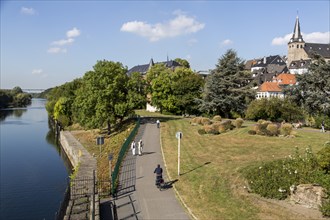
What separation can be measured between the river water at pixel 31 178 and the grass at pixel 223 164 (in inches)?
414

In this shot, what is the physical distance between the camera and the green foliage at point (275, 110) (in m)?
39.8

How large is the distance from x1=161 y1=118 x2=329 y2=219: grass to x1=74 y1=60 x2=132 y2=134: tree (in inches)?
339

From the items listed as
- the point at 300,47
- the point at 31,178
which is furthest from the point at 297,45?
the point at 31,178

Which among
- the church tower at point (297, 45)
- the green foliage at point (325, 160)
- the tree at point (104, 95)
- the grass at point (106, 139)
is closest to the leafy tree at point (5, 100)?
the grass at point (106, 139)

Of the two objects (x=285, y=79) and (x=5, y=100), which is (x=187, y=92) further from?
(x=5, y=100)

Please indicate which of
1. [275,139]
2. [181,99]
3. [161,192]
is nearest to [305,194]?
[161,192]

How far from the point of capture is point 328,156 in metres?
15.3

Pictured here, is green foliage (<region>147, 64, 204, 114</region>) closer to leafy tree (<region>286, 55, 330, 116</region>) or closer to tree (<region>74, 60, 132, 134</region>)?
A: tree (<region>74, 60, 132, 134</region>)

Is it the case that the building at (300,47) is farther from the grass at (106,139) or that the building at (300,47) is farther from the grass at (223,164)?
the grass at (223,164)

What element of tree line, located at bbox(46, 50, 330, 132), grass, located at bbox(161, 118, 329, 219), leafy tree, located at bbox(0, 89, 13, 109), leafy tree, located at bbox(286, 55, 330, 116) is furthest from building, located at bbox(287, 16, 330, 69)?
leafy tree, located at bbox(0, 89, 13, 109)

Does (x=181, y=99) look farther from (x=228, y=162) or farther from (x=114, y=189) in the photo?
(x=114, y=189)

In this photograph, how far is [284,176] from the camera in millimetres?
15953

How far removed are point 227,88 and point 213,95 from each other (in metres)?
2.40

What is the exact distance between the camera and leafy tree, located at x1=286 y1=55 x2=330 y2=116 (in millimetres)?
33438
